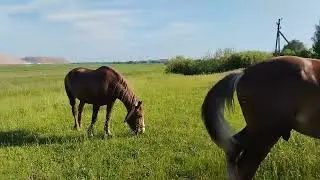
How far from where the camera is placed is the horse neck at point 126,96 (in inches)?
492

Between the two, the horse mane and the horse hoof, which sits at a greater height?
the horse mane

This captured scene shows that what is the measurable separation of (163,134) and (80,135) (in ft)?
6.91

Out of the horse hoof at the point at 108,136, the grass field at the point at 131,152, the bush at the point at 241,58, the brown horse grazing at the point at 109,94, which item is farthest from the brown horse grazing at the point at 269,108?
the bush at the point at 241,58

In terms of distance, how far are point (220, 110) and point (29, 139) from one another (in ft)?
22.5

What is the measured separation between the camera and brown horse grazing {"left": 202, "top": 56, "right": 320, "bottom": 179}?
19.9 feet

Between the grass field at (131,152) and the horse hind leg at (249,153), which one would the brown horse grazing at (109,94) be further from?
the horse hind leg at (249,153)

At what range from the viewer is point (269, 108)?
607 centimetres

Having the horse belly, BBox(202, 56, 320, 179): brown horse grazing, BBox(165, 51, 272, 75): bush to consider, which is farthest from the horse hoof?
BBox(165, 51, 272, 75): bush

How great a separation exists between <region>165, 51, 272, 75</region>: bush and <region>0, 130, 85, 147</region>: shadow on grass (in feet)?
119

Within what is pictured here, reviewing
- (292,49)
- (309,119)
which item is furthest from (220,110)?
(292,49)

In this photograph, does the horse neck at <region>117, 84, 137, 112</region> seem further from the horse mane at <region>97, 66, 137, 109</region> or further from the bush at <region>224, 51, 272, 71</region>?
the bush at <region>224, 51, 272, 71</region>

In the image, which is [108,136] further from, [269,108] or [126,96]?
[269,108]

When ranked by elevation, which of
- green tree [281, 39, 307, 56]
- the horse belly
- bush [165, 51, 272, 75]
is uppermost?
the horse belly

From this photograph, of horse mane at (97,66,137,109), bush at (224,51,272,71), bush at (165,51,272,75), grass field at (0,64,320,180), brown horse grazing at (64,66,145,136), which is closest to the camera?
grass field at (0,64,320,180)
